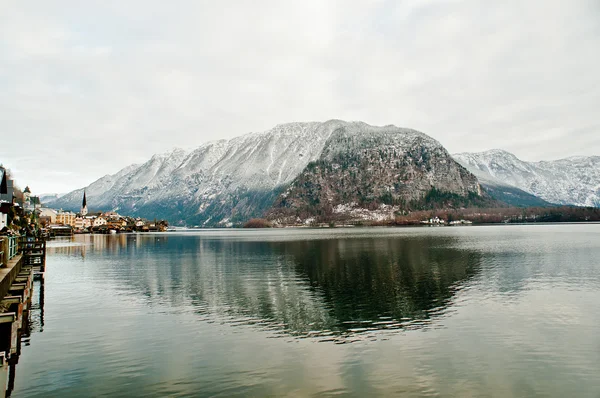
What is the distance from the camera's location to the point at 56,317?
42938 mm

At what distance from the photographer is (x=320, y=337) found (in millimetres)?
A: 33594

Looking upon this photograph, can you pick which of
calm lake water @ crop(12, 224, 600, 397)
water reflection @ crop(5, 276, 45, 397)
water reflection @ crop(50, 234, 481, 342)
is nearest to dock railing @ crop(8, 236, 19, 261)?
water reflection @ crop(5, 276, 45, 397)

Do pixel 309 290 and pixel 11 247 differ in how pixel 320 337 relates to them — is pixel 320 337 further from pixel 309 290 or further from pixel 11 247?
pixel 11 247

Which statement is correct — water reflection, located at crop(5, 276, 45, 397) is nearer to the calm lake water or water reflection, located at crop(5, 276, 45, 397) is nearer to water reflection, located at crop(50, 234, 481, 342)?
the calm lake water

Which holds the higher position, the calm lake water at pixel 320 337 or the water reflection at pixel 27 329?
the water reflection at pixel 27 329

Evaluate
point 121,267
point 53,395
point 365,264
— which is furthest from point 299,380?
point 121,267

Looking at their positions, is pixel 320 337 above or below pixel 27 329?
below

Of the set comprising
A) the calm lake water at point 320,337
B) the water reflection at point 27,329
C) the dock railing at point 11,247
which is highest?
the dock railing at point 11,247

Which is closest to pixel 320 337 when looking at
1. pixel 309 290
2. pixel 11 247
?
pixel 309 290

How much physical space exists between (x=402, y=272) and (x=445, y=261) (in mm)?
21428

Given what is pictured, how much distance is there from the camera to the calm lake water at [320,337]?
24.5m

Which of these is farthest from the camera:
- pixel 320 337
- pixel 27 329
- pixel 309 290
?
pixel 309 290

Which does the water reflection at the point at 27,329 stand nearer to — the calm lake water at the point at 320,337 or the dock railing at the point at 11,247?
the calm lake water at the point at 320,337

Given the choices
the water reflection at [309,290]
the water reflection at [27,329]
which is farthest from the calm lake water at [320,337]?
the water reflection at [27,329]
